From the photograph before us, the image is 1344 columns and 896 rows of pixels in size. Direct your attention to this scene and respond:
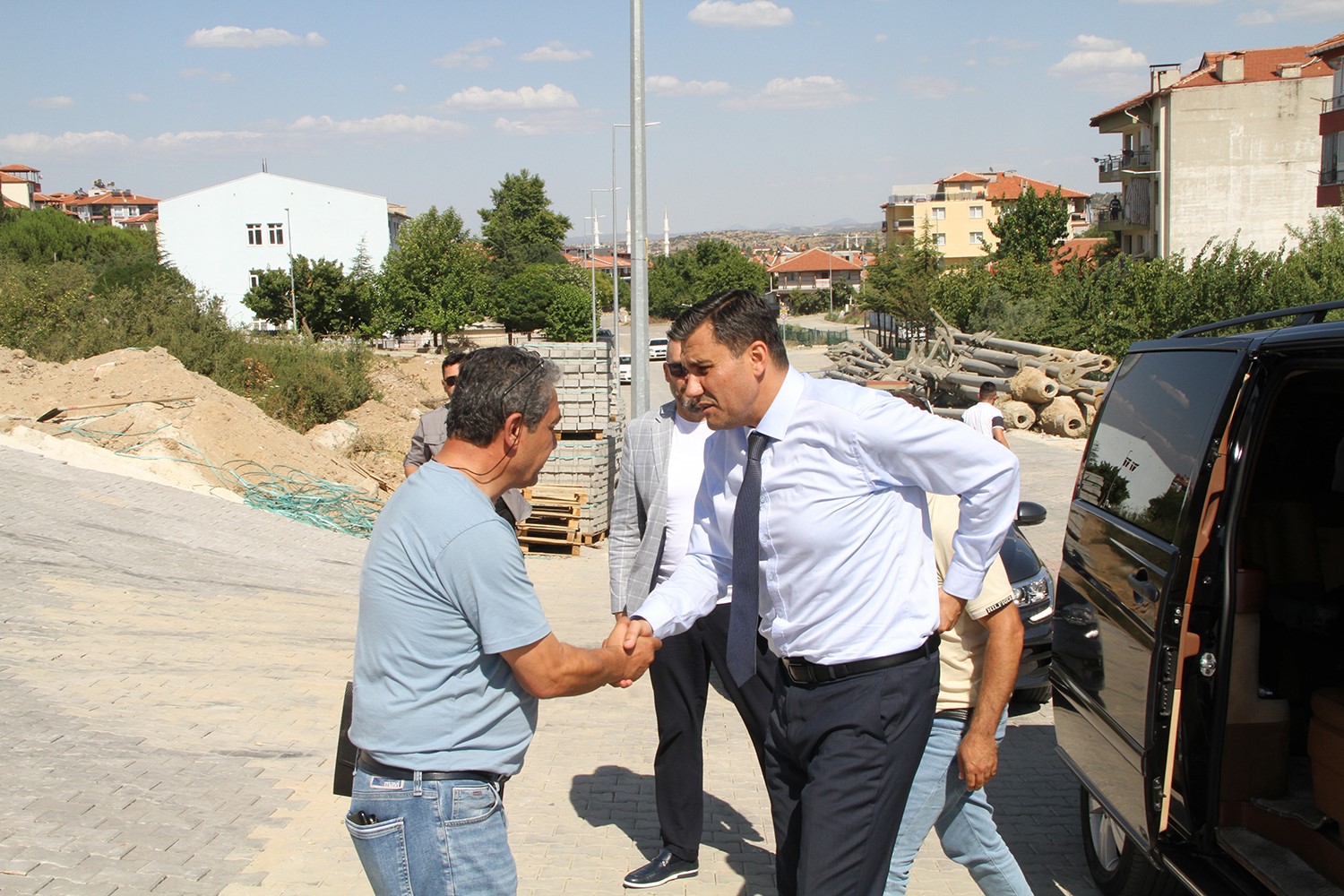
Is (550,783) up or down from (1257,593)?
down

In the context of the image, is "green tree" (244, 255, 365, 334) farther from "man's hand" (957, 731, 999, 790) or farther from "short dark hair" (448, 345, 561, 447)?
"man's hand" (957, 731, 999, 790)

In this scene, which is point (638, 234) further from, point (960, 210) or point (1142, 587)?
point (960, 210)

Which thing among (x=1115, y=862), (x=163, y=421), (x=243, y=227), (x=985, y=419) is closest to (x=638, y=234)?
(x=985, y=419)

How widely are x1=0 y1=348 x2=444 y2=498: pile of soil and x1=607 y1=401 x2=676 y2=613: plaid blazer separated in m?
10.4

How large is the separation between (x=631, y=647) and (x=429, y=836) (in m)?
0.82

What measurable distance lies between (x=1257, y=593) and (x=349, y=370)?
76.1 feet

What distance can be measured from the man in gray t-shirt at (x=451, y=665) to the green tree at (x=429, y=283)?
57786 millimetres

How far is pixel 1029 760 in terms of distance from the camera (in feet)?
19.5

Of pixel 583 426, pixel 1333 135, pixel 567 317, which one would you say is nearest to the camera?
pixel 583 426

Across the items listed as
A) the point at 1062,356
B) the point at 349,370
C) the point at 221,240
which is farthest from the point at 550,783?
the point at 221,240

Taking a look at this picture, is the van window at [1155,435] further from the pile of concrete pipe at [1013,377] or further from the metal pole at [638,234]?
the pile of concrete pipe at [1013,377]

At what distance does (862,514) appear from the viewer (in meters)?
2.95

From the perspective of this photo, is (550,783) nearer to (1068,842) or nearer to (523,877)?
(523,877)

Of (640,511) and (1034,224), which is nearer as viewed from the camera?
(640,511)
